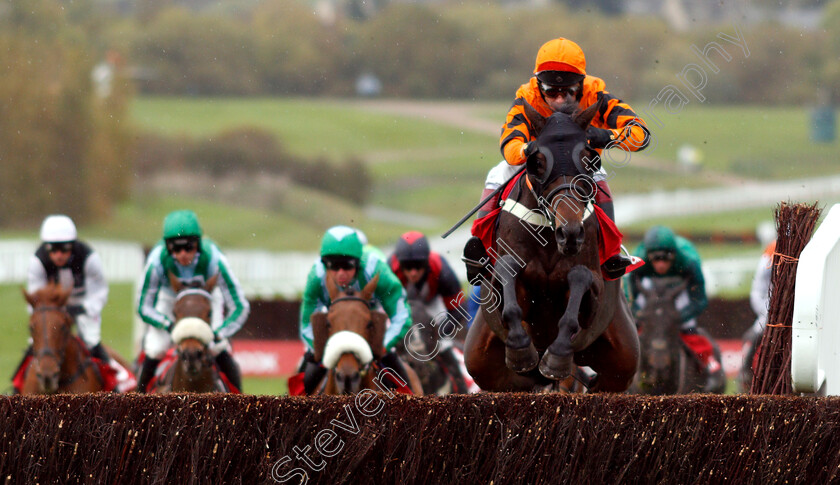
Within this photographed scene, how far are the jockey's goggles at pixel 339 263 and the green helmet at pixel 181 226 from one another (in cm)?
103

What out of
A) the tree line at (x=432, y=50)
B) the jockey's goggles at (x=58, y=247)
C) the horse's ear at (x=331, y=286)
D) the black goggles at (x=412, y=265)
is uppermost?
the tree line at (x=432, y=50)

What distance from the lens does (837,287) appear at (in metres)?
5.42

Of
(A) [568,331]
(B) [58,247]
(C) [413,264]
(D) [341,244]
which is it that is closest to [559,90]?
(A) [568,331]

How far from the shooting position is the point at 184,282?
23.4ft

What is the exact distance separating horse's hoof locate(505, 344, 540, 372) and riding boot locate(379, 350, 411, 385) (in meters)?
1.88

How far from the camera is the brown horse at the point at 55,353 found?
7.26m

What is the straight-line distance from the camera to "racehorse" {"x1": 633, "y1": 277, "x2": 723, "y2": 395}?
759 centimetres

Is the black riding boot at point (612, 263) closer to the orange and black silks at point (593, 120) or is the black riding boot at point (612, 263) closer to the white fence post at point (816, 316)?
the orange and black silks at point (593, 120)

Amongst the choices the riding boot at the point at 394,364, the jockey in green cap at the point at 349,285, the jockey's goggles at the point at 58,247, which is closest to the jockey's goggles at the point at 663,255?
the jockey in green cap at the point at 349,285

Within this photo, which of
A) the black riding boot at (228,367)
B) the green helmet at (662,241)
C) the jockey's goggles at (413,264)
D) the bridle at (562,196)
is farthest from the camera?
the jockey's goggles at (413,264)

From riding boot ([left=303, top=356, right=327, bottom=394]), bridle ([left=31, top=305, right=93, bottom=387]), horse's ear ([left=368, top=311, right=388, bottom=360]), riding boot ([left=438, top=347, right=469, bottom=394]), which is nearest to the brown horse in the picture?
bridle ([left=31, top=305, right=93, bottom=387])

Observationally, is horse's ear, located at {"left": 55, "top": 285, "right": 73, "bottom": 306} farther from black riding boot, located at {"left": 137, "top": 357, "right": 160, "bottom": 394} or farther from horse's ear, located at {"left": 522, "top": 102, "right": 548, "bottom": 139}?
horse's ear, located at {"left": 522, "top": 102, "right": 548, "bottom": 139}

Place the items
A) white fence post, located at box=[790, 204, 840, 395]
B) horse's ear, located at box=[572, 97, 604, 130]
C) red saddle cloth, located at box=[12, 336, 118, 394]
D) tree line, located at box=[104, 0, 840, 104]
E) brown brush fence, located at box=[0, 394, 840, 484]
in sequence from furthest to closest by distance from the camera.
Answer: tree line, located at box=[104, 0, 840, 104] → red saddle cloth, located at box=[12, 336, 118, 394] → white fence post, located at box=[790, 204, 840, 395] → horse's ear, located at box=[572, 97, 604, 130] → brown brush fence, located at box=[0, 394, 840, 484]

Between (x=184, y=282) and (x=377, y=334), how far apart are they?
4.81ft
